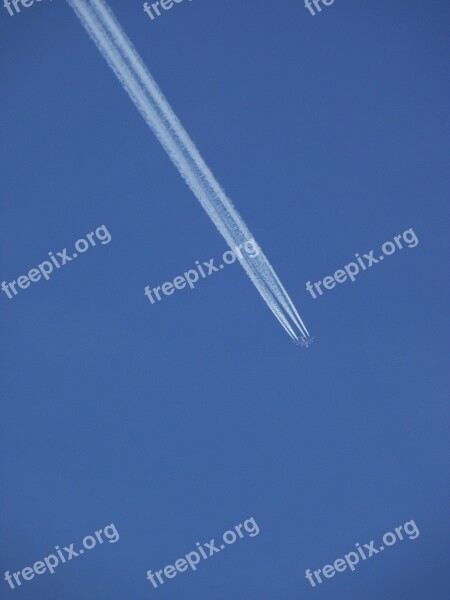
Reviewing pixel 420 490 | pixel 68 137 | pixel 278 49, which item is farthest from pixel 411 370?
pixel 68 137

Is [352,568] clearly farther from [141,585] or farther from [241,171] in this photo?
[241,171]

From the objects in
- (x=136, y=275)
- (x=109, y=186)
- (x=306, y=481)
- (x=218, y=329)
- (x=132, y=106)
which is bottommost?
(x=306, y=481)

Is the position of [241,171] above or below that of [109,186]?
below

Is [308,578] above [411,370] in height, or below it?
below

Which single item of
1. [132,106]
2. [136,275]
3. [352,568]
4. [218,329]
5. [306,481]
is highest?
[132,106]

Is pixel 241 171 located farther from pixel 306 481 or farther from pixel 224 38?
pixel 306 481

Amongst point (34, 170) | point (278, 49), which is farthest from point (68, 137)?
point (278, 49)
